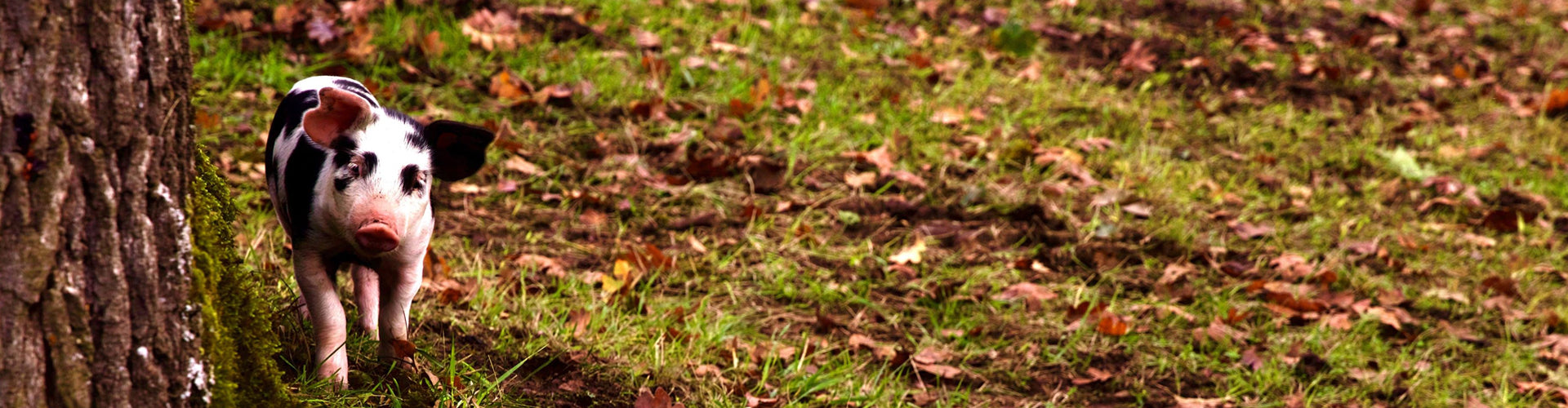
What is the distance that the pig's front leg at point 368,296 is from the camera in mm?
2393

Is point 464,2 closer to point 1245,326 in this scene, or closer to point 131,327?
point 1245,326

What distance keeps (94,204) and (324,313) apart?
707 millimetres

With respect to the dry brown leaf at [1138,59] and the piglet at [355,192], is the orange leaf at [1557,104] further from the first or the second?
the piglet at [355,192]

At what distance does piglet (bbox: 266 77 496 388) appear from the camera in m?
2.04

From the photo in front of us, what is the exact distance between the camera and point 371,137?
6.89 ft

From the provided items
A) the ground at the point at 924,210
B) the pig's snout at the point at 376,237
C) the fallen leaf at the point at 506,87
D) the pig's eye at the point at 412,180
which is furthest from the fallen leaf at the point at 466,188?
the pig's snout at the point at 376,237

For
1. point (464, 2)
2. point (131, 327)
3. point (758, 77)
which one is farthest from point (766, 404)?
point (464, 2)

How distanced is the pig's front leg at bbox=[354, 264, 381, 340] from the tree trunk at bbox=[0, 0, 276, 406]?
0.68m

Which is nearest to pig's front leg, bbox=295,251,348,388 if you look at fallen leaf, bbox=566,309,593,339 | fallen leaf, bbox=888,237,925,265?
fallen leaf, bbox=566,309,593,339

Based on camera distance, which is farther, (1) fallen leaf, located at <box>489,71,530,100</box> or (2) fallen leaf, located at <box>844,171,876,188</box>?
(1) fallen leaf, located at <box>489,71,530,100</box>

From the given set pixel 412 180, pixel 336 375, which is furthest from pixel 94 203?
pixel 336 375

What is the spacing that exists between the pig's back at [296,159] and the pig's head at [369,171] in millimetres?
43

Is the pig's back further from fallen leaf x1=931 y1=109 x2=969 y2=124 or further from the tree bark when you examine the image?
fallen leaf x1=931 y1=109 x2=969 y2=124

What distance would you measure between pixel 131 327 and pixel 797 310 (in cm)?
245
